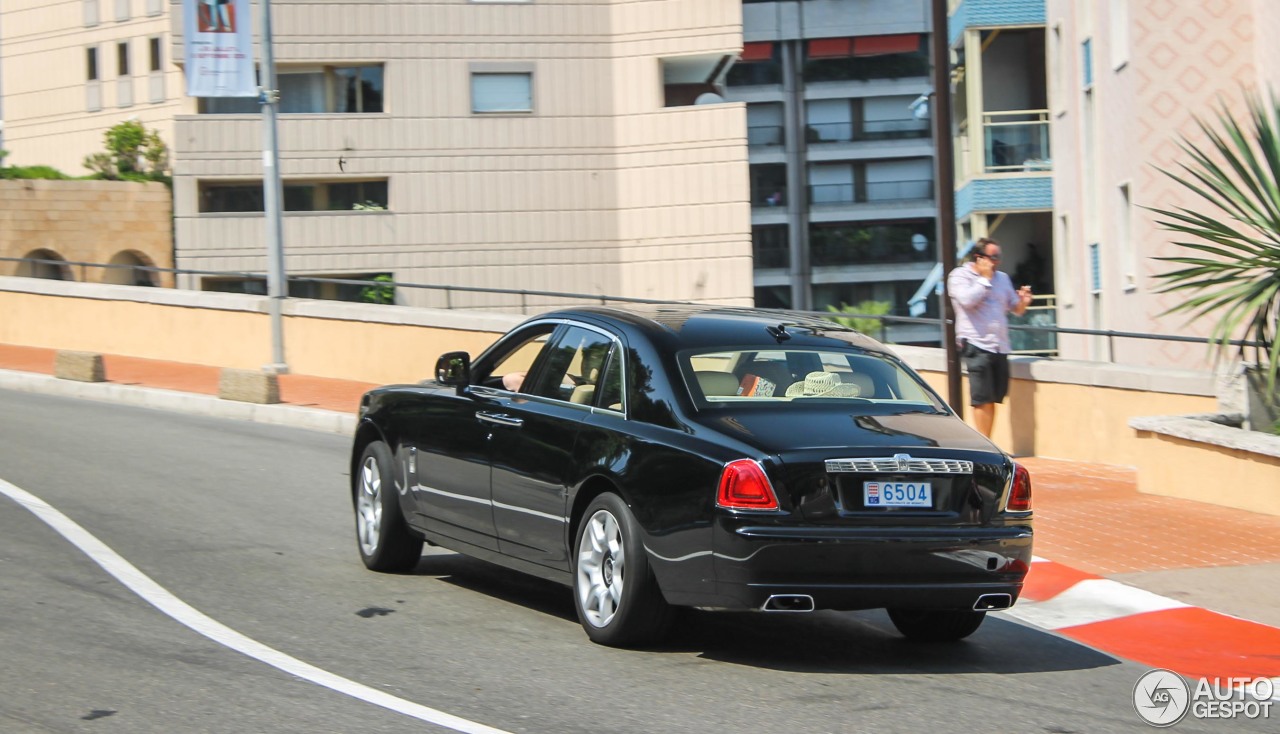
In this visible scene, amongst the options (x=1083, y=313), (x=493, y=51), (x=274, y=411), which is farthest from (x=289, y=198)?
(x=274, y=411)

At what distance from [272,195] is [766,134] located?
209 ft

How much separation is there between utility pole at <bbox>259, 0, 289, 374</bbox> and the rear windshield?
15.8 meters

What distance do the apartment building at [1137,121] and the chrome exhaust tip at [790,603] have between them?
13618 mm

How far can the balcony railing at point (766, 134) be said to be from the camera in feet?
277

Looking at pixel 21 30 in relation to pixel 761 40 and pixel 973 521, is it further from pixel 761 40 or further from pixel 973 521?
pixel 973 521

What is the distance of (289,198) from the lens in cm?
4703

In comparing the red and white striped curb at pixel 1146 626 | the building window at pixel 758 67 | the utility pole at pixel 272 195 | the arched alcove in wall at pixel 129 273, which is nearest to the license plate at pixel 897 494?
the red and white striped curb at pixel 1146 626

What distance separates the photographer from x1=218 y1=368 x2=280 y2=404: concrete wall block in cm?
1986

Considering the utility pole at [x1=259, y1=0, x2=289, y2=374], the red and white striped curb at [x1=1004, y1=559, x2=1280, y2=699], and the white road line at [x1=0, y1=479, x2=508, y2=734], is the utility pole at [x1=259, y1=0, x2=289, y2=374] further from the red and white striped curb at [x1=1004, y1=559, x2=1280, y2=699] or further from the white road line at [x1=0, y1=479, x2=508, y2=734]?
the red and white striped curb at [x1=1004, y1=559, x2=1280, y2=699]

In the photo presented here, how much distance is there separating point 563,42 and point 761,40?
38.4 m

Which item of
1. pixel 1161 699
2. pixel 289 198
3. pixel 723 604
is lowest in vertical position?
pixel 1161 699

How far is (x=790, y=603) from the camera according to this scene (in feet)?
A: 22.2

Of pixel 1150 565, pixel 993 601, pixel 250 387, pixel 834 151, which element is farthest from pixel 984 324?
pixel 834 151

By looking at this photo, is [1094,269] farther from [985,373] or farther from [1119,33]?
[985,373]
